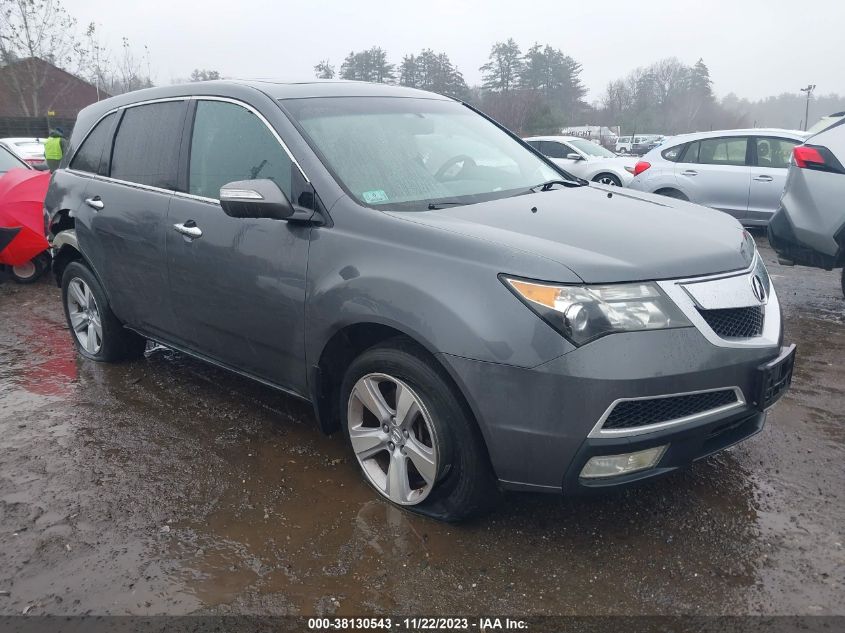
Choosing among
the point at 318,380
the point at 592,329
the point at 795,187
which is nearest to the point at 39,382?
the point at 318,380

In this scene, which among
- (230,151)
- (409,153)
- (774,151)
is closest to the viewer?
(409,153)

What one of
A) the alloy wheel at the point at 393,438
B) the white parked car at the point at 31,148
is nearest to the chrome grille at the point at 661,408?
the alloy wheel at the point at 393,438

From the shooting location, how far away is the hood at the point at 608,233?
2.56 metres

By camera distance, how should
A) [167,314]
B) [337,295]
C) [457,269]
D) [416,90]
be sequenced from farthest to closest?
[416,90]
[167,314]
[337,295]
[457,269]

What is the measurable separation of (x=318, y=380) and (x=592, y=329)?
1335mm

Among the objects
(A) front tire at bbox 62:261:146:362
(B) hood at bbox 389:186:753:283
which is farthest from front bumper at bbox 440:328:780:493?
(A) front tire at bbox 62:261:146:362

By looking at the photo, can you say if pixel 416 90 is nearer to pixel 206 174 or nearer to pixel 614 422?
pixel 206 174

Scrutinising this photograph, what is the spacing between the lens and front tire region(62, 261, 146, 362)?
473 centimetres

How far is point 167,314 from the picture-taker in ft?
13.2

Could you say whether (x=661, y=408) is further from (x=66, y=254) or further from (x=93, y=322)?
(x=66, y=254)

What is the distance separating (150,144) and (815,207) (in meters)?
5.11

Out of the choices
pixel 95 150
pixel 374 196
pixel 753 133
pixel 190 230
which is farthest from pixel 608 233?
pixel 753 133

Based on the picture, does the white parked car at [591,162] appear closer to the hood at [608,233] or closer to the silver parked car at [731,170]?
the silver parked car at [731,170]

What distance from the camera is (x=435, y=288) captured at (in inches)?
105
